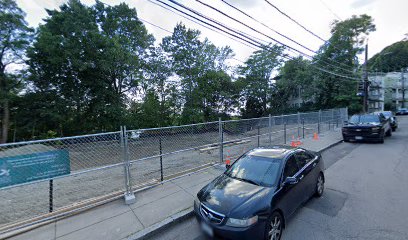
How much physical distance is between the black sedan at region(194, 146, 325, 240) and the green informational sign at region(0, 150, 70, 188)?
9.82 ft

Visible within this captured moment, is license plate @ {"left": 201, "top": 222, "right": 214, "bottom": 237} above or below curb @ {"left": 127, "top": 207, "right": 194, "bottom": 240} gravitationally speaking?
above

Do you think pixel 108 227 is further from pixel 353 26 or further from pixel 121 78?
pixel 353 26

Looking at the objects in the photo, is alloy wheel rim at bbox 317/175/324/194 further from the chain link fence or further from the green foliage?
the green foliage

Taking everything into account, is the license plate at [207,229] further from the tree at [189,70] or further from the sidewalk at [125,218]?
the tree at [189,70]

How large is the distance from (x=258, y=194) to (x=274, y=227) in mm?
557

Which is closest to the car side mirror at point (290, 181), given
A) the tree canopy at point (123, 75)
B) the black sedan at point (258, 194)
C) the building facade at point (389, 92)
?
the black sedan at point (258, 194)

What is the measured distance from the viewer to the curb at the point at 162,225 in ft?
10.4

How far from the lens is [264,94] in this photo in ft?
111

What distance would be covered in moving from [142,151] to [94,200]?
10.1 ft

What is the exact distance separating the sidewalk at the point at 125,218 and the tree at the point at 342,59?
28.8 meters

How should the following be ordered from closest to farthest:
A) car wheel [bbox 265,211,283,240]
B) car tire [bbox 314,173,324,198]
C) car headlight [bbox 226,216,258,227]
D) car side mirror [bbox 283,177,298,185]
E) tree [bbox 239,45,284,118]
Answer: car headlight [bbox 226,216,258,227], car wheel [bbox 265,211,283,240], car side mirror [bbox 283,177,298,185], car tire [bbox 314,173,324,198], tree [bbox 239,45,284,118]

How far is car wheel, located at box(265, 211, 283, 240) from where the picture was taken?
2768 millimetres

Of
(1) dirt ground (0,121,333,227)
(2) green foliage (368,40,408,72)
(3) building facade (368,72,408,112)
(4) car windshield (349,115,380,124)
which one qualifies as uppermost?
(2) green foliage (368,40,408,72)

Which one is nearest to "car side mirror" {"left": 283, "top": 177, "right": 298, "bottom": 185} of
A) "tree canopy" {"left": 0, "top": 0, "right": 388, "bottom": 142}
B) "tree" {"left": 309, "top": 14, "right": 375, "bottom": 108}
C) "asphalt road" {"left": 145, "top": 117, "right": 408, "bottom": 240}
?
"asphalt road" {"left": 145, "top": 117, "right": 408, "bottom": 240}
